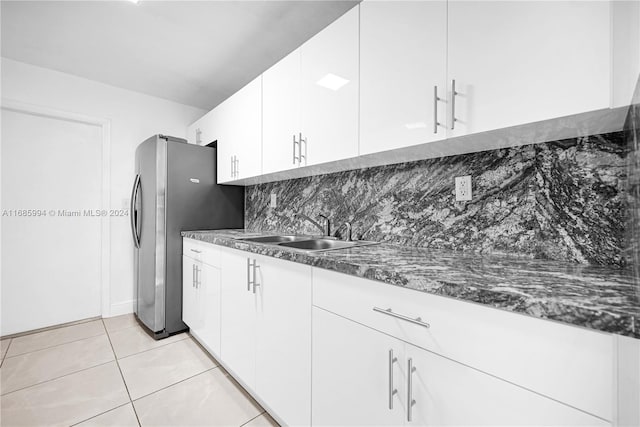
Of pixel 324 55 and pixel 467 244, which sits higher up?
pixel 324 55

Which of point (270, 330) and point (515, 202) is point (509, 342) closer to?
point (515, 202)

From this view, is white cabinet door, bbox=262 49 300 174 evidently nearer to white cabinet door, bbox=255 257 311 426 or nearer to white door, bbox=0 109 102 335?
white cabinet door, bbox=255 257 311 426

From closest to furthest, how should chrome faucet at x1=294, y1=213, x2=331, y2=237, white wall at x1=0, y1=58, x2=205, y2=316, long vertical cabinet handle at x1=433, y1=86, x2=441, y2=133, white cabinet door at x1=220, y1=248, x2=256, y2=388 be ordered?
long vertical cabinet handle at x1=433, y1=86, x2=441, y2=133, white cabinet door at x1=220, y1=248, x2=256, y2=388, chrome faucet at x1=294, y1=213, x2=331, y2=237, white wall at x1=0, y1=58, x2=205, y2=316

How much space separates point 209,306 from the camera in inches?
78.9

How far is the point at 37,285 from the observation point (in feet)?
8.42

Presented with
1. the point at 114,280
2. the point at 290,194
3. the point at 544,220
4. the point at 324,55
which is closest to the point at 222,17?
the point at 324,55

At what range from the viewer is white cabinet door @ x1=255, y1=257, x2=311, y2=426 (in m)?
1.19

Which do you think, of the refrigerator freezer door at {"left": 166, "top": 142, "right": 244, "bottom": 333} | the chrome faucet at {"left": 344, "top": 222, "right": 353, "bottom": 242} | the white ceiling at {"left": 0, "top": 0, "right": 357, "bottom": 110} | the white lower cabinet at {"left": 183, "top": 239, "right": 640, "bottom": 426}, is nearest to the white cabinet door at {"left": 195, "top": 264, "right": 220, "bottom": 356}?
the white lower cabinet at {"left": 183, "top": 239, "right": 640, "bottom": 426}

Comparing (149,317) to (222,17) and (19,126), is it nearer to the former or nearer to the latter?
(19,126)

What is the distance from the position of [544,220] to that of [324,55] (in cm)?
135

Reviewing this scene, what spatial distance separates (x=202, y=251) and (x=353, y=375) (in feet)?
5.16

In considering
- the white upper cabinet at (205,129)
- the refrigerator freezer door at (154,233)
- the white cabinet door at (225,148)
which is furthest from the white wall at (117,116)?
the white cabinet door at (225,148)

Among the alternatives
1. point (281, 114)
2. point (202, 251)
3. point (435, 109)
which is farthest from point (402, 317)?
point (202, 251)

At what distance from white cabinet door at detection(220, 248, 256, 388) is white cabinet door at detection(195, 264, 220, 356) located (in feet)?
0.27
